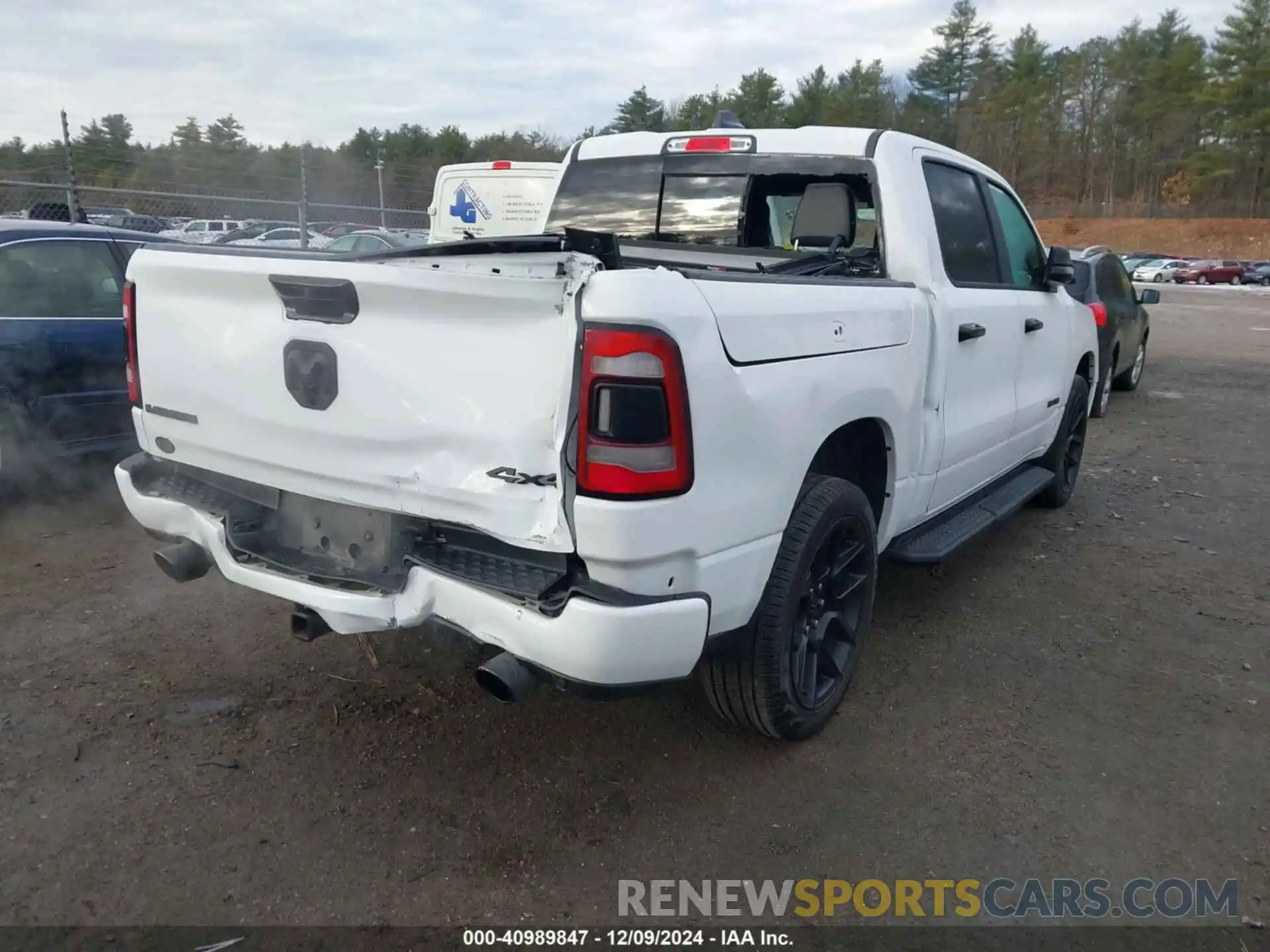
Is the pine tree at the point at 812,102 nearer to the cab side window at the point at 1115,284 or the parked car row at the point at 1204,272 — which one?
the parked car row at the point at 1204,272

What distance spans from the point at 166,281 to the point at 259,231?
817 inches

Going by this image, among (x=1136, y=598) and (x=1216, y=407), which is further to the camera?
(x=1216, y=407)

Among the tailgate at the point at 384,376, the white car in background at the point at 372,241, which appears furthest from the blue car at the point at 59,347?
the white car in background at the point at 372,241

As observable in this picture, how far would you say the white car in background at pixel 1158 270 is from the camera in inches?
1812

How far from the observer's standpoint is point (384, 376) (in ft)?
8.41

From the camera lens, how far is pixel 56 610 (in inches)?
163

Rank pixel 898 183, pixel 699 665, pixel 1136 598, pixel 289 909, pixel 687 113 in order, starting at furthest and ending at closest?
pixel 687 113, pixel 1136 598, pixel 898 183, pixel 699 665, pixel 289 909

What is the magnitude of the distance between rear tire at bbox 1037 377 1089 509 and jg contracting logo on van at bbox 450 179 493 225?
25.8ft

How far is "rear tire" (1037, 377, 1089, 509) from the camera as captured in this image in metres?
5.86

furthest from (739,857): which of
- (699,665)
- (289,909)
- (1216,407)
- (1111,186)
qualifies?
(1111,186)

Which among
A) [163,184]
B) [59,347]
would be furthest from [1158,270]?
[59,347]

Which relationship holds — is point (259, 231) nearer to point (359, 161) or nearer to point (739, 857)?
point (359, 161)

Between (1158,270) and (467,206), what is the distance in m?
44.7

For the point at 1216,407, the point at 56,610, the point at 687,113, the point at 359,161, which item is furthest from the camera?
the point at 687,113
